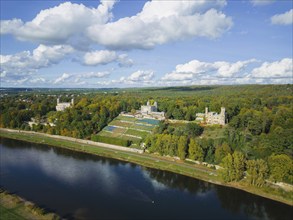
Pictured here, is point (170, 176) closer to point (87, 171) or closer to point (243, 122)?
point (87, 171)

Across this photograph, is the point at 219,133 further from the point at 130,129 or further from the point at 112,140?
the point at 112,140

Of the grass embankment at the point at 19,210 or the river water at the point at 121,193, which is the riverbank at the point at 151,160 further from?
the grass embankment at the point at 19,210

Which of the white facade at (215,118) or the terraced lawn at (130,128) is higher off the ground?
the white facade at (215,118)

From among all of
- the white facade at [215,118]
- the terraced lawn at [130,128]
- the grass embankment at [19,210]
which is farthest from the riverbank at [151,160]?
the white facade at [215,118]

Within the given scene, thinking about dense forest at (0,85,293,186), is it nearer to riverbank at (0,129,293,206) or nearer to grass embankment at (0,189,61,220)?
riverbank at (0,129,293,206)

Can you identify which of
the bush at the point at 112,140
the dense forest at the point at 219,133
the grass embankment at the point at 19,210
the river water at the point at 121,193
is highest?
the dense forest at the point at 219,133

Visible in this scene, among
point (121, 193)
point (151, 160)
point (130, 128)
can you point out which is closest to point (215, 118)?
point (130, 128)

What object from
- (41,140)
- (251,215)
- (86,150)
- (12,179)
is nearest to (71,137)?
(41,140)
